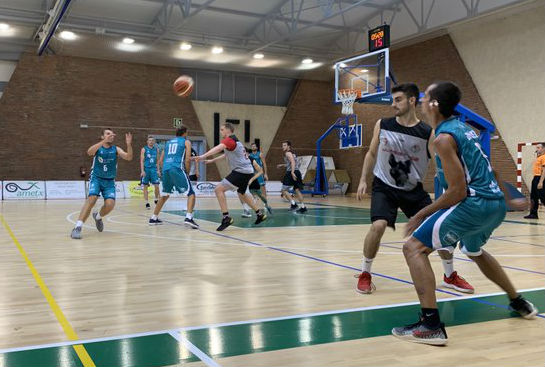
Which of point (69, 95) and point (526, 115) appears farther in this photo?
point (69, 95)

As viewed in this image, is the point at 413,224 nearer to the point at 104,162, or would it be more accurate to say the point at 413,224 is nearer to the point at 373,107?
the point at 104,162

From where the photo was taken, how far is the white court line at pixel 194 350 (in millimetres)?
2592

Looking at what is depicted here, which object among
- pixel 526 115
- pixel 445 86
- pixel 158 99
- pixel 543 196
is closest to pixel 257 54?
pixel 158 99

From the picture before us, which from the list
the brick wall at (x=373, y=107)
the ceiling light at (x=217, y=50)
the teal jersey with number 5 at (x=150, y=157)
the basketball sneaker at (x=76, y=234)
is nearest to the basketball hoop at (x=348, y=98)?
the brick wall at (x=373, y=107)

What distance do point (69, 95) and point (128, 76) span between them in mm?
2603

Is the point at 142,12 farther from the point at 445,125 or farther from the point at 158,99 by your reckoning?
the point at 445,125

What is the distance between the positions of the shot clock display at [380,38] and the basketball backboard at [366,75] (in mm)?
194

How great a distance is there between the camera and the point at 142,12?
62.0 ft

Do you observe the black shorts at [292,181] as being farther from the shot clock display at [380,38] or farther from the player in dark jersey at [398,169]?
the player in dark jersey at [398,169]

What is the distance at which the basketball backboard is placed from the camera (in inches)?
677

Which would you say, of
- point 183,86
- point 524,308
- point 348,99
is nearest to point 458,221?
point 524,308

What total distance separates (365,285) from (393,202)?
747 mm

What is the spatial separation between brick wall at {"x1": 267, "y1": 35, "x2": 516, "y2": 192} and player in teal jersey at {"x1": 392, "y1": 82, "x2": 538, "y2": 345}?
15216mm

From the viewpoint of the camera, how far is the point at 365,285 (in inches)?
168
